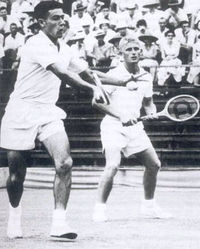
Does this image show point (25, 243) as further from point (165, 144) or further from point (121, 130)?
point (165, 144)

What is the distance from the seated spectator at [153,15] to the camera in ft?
33.9

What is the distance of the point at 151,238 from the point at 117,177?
4.97m

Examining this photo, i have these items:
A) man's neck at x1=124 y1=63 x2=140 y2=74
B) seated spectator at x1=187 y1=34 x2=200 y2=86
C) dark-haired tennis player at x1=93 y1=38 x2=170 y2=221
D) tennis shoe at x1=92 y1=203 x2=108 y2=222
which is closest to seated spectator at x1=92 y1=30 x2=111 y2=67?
seated spectator at x1=187 y1=34 x2=200 y2=86

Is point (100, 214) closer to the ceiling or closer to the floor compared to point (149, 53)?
closer to the floor

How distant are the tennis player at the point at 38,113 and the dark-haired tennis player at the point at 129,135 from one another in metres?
1.13

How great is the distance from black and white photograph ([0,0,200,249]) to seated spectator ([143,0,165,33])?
20 mm

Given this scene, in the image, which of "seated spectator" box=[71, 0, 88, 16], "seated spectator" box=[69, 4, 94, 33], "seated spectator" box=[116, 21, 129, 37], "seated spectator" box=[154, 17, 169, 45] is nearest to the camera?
"seated spectator" box=[154, 17, 169, 45]

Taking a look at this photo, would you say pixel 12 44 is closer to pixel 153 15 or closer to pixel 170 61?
pixel 153 15

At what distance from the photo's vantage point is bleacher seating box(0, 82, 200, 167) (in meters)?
10.4

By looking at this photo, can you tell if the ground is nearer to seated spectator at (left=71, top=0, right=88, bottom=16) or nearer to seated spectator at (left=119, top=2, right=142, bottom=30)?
seated spectator at (left=119, top=2, right=142, bottom=30)

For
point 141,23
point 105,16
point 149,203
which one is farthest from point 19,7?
point 149,203

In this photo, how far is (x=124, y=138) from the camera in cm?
609

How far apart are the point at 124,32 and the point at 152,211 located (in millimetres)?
4914

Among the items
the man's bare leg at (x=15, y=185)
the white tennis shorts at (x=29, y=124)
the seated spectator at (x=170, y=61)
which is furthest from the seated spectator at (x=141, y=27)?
the man's bare leg at (x=15, y=185)
